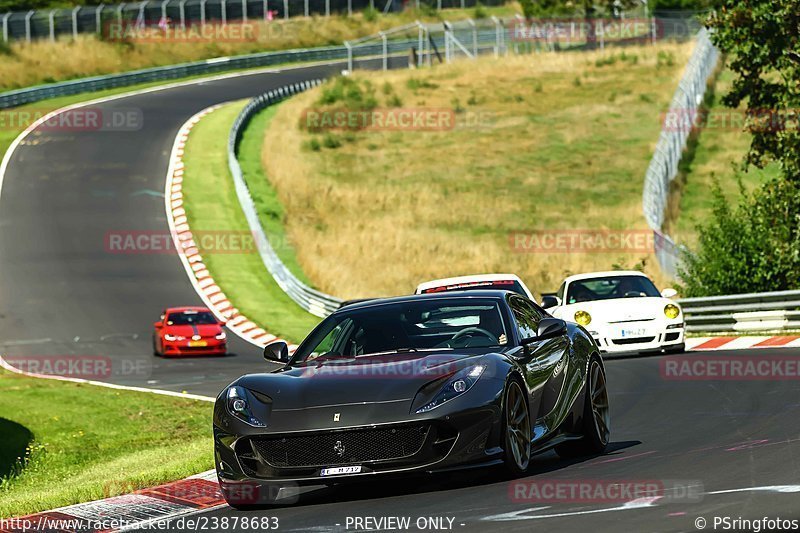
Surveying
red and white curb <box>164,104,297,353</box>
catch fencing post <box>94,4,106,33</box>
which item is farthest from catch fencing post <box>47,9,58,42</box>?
red and white curb <box>164,104,297,353</box>

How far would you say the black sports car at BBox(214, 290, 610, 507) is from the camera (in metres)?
8.75

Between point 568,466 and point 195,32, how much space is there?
76.1 meters

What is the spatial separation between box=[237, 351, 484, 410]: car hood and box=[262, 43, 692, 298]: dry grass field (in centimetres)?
2668

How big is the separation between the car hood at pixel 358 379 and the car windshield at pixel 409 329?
0.88 ft

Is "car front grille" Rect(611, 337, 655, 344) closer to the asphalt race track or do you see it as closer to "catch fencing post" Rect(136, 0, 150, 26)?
the asphalt race track

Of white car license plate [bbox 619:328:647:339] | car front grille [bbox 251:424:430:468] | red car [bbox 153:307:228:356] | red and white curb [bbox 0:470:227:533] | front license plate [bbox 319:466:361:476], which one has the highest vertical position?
car front grille [bbox 251:424:430:468]

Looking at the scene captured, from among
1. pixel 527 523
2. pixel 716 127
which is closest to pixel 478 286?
pixel 527 523

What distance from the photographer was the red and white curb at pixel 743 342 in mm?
22547

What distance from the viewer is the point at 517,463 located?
9.20 meters

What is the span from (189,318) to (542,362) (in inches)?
879

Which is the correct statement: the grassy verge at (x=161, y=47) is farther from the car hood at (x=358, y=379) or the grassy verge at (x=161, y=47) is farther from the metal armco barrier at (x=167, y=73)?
the car hood at (x=358, y=379)

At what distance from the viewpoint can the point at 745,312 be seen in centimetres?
2672

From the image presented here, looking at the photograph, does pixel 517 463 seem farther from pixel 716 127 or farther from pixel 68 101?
pixel 68 101

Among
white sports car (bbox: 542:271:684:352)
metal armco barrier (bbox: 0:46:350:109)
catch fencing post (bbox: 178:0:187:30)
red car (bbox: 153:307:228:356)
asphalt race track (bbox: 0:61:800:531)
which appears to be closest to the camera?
asphalt race track (bbox: 0:61:800:531)
